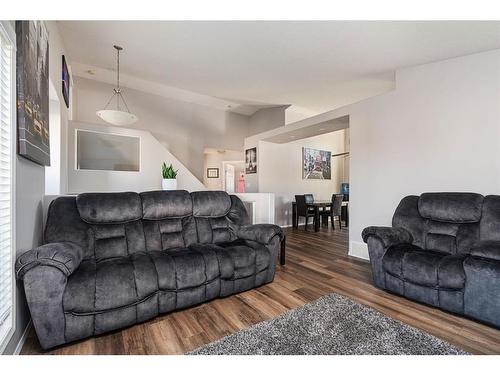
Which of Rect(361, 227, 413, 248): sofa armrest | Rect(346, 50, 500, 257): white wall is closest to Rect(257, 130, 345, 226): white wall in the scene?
Rect(346, 50, 500, 257): white wall

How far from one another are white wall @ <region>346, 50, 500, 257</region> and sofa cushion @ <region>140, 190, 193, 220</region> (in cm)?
257

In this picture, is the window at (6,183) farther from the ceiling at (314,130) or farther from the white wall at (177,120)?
the white wall at (177,120)

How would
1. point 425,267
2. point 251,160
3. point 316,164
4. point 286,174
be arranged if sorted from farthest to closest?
1. point 316,164
2. point 286,174
3. point 251,160
4. point 425,267

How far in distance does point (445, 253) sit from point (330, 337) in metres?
1.49

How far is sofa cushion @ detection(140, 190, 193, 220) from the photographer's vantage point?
2244 millimetres

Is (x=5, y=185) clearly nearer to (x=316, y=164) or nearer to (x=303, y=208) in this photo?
(x=303, y=208)

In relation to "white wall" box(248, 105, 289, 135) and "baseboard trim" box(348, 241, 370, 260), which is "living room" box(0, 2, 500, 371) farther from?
"white wall" box(248, 105, 289, 135)

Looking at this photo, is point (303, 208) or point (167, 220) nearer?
point (167, 220)

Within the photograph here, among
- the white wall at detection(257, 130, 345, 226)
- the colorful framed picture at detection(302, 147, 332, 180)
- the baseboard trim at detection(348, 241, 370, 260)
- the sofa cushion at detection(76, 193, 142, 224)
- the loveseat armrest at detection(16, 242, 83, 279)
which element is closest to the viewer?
the loveseat armrest at detection(16, 242, 83, 279)

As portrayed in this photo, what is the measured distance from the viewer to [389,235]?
7.40ft

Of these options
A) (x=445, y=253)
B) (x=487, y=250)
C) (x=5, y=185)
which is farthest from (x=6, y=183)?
(x=445, y=253)
